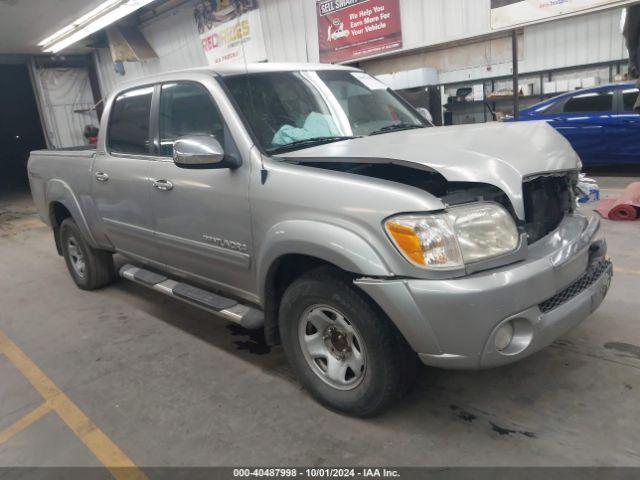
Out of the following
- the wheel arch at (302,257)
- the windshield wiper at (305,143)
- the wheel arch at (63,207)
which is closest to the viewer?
the wheel arch at (302,257)

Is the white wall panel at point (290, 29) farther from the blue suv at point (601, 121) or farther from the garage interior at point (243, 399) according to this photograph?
the garage interior at point (243, 399)

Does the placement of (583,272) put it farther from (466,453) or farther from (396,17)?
(396,17)

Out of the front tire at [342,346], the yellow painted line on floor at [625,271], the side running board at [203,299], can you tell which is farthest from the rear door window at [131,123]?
the yellow painted line on floor at [625,271]

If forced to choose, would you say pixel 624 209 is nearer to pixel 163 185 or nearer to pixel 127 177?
pixel 163 185

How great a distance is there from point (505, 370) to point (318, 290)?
130 centimetres

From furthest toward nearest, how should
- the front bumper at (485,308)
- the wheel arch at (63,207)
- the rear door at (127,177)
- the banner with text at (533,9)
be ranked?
the banner with text at (533,9), the wheel arch at (63,207), the rear door at (127,177), the front bumper at (485,308)

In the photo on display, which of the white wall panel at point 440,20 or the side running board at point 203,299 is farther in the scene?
the white wall panel at point 440,20

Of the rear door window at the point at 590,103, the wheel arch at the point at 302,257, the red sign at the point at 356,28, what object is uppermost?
the red sign at the point at 356,28

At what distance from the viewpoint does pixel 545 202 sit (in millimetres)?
2666

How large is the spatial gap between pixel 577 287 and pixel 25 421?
3075mm

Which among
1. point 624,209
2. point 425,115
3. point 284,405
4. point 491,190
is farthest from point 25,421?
point 624,209

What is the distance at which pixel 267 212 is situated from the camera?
273cm

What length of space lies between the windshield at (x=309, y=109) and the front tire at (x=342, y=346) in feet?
2.91

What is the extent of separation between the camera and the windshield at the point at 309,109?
3018mm
